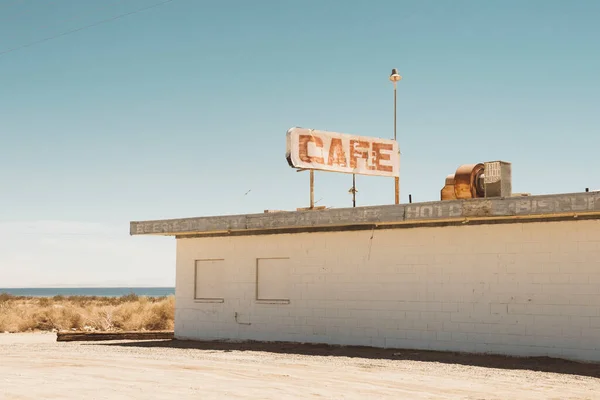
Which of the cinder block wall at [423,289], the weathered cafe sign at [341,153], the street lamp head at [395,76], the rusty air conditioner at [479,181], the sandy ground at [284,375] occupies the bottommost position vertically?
the sandy ground at [284,375]

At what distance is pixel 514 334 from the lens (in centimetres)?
1616

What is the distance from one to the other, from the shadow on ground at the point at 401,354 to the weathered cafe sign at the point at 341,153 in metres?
4.90

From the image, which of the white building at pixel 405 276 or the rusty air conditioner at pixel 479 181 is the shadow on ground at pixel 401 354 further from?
the rusty air conditioner at pixel 479 181

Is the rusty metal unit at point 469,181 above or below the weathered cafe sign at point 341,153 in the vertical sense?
below

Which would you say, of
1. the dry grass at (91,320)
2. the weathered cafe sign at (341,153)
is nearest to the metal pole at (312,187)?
the weathered cafe sign at (341,153)

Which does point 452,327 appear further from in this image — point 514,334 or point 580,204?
point 580,204

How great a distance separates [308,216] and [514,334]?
5.61 meters

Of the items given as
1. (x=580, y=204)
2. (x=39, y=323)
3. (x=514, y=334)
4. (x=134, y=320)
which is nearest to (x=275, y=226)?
(x=514, y=334)

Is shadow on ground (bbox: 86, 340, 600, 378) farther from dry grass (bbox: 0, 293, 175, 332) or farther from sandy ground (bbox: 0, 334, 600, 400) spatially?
dry grass (bbox: 0, 293, 175, 332)

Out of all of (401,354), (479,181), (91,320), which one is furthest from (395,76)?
(91,320)

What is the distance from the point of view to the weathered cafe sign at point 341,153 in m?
21.2

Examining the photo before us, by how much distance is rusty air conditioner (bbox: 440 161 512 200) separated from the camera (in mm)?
17328

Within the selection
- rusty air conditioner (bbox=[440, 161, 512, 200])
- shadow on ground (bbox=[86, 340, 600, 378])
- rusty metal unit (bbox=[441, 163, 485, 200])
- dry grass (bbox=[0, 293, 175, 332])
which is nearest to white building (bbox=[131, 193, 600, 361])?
shadow on ground (bbox=[86, 340, 600, 378])

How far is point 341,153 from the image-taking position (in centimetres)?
2206
